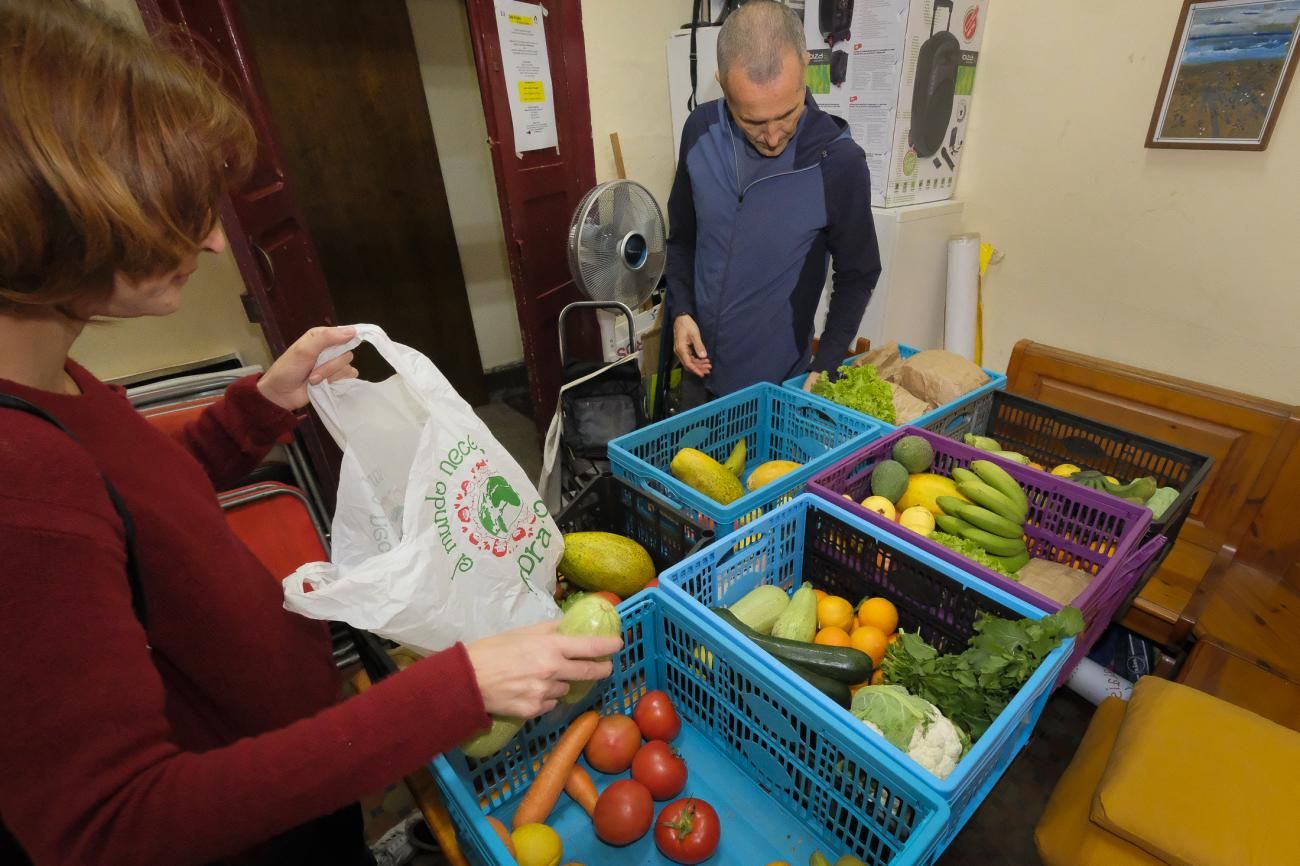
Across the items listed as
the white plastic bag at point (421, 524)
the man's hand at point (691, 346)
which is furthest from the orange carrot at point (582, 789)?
the man's hand at point (691, 346)

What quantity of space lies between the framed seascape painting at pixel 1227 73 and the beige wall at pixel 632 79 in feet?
6.39

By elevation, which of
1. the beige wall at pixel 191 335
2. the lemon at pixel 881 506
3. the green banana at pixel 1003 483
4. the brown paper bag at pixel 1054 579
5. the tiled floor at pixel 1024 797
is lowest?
the tiled floor at pixel 1024 797

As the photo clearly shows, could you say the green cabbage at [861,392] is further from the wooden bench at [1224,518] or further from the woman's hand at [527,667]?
the woman's hand at [527,667]

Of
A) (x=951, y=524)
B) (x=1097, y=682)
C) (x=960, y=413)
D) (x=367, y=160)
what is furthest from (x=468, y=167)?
(x=1097, y=682)

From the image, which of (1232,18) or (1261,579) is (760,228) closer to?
(1232,18)

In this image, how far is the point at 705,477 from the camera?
1.24m

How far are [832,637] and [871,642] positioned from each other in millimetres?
63

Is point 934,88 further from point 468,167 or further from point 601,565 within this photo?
point 468,167

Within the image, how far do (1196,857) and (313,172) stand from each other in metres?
3.78

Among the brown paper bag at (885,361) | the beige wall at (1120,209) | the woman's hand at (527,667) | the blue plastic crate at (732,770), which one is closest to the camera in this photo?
the woman's hand at (527,667)

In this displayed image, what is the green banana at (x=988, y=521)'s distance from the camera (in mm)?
1158

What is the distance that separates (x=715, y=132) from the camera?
1.76 meters

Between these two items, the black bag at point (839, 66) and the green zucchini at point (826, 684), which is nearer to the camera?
the green zucchini at point (826, 684)

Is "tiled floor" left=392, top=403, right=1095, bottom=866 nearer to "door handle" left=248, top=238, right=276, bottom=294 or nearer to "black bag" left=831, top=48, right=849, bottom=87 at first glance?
"door handle" left=248, top=238, right=276, bottom=294
